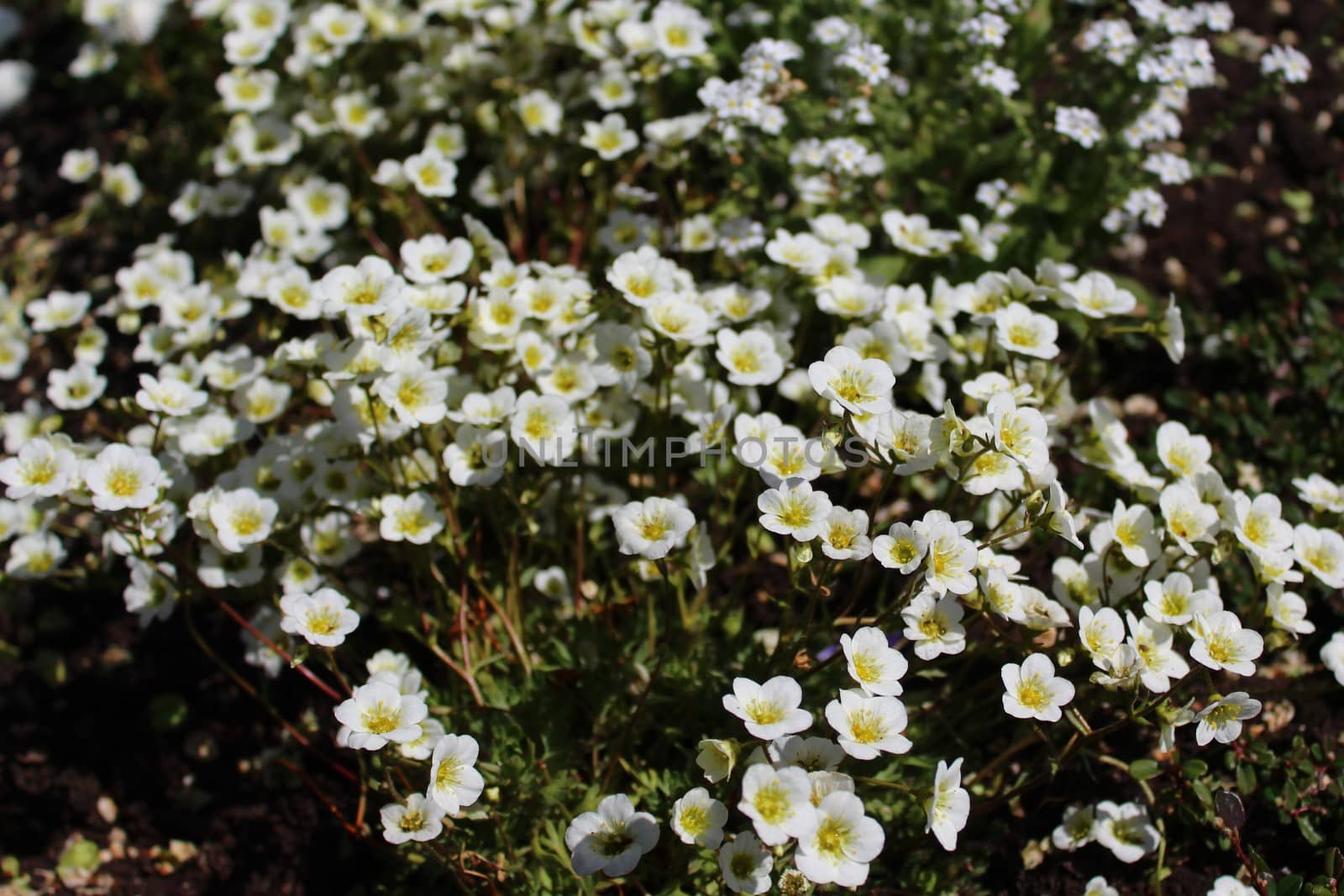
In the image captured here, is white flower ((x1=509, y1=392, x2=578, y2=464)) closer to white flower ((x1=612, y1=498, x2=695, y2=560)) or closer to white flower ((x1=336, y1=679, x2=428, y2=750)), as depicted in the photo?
white flower ((x1=612, y1=498, x2=695, y2=560))

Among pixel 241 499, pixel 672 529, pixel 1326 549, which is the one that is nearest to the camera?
pixel 672 529

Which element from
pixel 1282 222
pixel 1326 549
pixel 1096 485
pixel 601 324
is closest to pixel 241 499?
pixel 601 324

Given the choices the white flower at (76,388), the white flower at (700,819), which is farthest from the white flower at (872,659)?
the white flower at (76,388)

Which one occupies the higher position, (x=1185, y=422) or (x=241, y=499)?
(x=241, y=499)

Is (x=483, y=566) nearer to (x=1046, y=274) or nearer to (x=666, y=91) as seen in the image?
(x=1046, y=274)

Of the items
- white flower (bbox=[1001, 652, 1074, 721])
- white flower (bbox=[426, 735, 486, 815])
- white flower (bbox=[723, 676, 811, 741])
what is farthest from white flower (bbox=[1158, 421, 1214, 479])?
white flower (bbox=[426, 735, 486, 815])

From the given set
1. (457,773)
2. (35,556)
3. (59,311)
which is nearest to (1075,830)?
(457,773)

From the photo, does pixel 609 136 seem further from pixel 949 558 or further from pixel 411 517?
pixel 949 558
